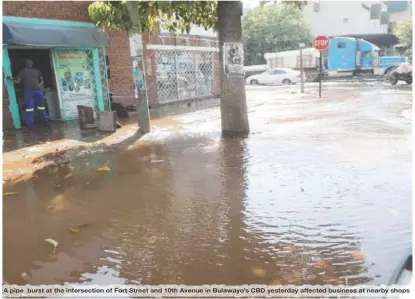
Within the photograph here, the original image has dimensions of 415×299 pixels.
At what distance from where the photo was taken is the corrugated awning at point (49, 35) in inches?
347

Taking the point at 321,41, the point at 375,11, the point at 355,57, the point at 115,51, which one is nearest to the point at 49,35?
the point at 115,51

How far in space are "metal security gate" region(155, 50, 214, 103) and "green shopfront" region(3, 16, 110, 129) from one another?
3102 mm

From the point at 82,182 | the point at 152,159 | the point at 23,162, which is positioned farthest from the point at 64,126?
the point at 82,182

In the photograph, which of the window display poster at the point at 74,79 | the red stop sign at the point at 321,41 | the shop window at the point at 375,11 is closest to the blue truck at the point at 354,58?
the red stop sign at the point at 321,41

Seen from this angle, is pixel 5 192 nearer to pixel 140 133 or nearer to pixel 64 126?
pixel 140 133

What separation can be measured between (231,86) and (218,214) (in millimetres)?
4399

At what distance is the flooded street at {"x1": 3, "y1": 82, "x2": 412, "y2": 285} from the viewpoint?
298 cm

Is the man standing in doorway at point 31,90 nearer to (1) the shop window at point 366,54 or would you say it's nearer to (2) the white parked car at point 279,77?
(2) the white parked car at point 279,77

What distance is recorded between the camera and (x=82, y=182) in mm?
5320

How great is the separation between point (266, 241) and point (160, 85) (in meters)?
12.0

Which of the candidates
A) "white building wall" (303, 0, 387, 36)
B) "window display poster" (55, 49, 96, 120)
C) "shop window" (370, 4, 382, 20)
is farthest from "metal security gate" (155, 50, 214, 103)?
"shop window" (370, 4, 382, 20)

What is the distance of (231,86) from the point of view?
798cm

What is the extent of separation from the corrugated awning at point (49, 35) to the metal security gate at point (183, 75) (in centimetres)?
374

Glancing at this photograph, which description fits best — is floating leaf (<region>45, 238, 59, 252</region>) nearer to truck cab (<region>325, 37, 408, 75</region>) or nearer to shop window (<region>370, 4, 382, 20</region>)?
truck cab (<region>325, 37, 408, 75</region>)
